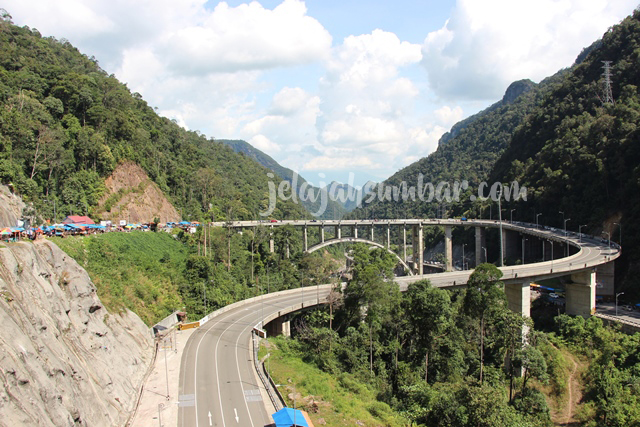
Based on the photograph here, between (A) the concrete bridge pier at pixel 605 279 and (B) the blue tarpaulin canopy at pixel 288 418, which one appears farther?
(A) the concrete bridge pier at pixel 605 279

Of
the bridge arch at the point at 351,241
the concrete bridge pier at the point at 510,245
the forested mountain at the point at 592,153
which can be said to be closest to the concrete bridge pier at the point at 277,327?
the bridge arch at the point at 351,241

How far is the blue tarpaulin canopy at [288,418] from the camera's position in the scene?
20219mm

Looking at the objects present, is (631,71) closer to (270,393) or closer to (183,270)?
(183,270)

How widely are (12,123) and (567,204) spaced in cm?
7641

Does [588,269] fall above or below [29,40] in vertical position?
below

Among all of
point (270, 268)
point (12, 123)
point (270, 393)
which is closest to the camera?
point (270, 393)

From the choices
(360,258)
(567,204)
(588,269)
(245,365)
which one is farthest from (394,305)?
(567,204)

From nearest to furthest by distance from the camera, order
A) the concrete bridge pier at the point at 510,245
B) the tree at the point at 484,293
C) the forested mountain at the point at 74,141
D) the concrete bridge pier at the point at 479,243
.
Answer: the tree at the point at 484,293, the forested mountain at the point at 74,141, the concrete bridge pier at the point at 510,245, the concrete bridge pier at the point at 479,243

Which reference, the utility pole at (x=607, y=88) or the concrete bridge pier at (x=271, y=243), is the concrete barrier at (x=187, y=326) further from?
the utility pole at (x=607, y=88)

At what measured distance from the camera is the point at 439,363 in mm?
34375

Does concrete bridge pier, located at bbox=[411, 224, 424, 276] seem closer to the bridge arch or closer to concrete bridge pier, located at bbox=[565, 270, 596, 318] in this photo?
the bridge arch

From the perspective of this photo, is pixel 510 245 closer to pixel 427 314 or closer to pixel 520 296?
pixel 520 296

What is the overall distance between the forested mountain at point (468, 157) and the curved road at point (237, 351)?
272 feet

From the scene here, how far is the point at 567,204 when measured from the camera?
240 ft
